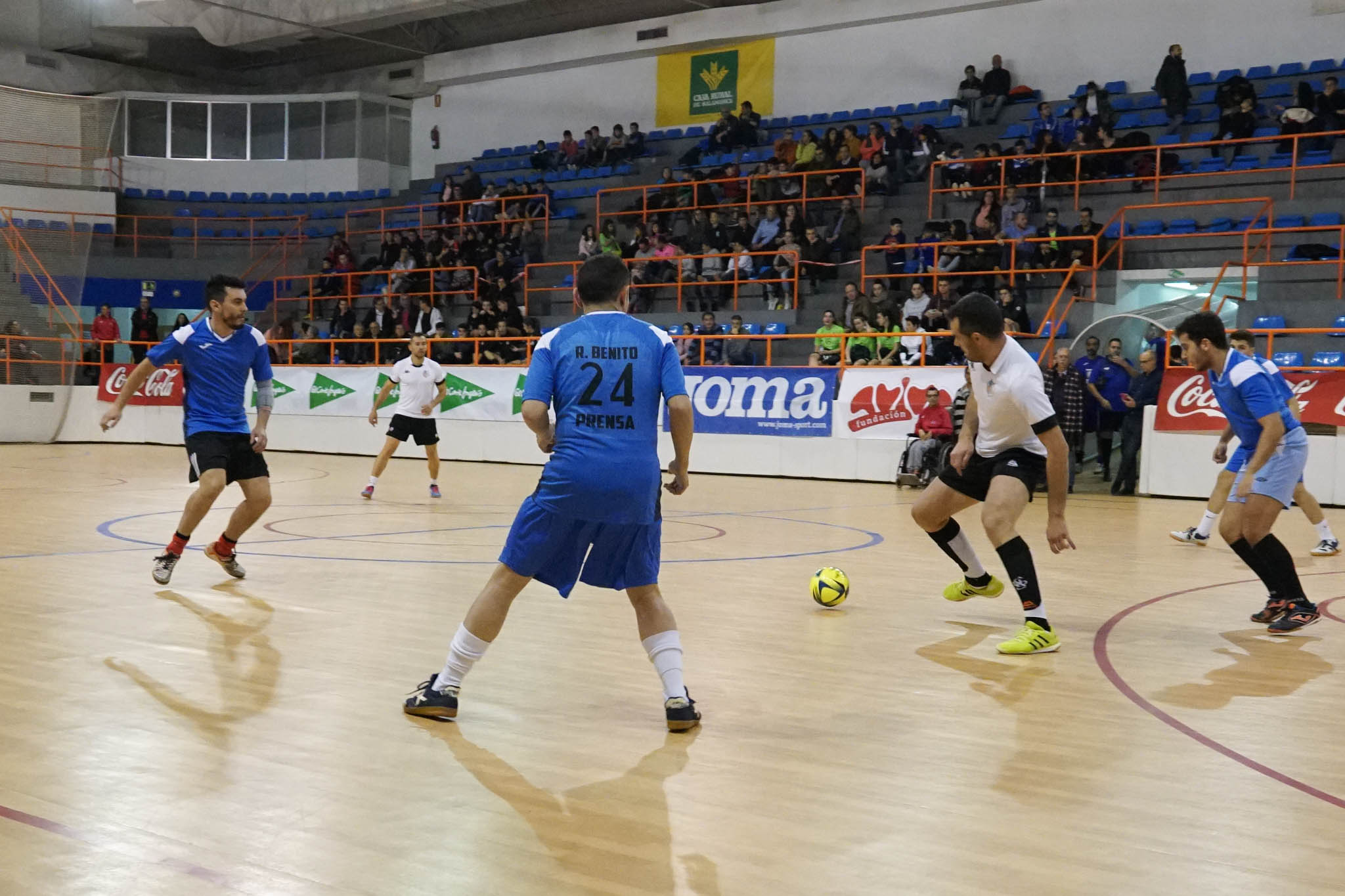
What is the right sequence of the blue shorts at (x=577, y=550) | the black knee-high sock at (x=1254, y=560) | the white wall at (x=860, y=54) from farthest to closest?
1. the white wall at (x=860, y=54)
2. the black knee-high sock at (x=1254, y=560)
3. the blue shorts at (x=577, y=550)

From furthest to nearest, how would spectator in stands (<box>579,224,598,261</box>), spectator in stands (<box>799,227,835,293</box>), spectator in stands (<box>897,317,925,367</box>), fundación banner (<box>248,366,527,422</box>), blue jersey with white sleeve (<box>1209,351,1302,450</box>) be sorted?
1. spectator in stands (<box>579,224,598,261</box>)
2. spectator in stands (<box>799,227,835,293</box>)
3. fundación banner (<box>248,366,527,422</box>)
4. spectator in stands (<box>897,317,925,367</box>)
5. blue jersey with white sleeve (<box>1209,351,1302,450</box>)

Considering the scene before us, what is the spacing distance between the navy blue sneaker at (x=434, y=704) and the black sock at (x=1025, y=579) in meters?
3.13

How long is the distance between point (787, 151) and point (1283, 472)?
19.6m

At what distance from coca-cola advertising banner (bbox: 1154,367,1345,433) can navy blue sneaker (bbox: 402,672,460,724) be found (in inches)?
501

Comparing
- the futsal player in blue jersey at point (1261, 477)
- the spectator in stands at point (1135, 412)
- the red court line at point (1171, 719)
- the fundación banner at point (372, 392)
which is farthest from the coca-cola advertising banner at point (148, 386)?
the futsal player in blue jersey at point (1261, 477)

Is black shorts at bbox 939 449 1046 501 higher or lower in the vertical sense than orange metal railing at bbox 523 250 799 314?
lower

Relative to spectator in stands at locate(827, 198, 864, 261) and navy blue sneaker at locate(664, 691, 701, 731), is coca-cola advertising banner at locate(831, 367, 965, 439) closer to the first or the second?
spectator in stands at locate(827, 198, 864, 261)

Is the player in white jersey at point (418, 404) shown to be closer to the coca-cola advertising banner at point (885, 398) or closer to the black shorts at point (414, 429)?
the black shorts at point (414, 429)

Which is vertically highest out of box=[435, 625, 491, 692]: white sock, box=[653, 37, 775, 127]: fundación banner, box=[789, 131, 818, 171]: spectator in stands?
box=[653, 37, 775, 127]: fundación banner

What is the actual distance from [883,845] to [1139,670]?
309cm

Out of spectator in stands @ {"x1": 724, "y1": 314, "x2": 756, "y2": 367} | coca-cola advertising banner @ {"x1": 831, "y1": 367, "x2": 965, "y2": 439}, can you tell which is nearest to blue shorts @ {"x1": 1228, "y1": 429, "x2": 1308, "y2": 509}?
coca-cola advertising banner @ {"x1": 831, "y1": 367, "x2": 965, "y2": 439}

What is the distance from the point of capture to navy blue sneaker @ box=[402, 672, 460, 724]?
16.8 feet

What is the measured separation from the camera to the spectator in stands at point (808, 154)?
84.8 feet

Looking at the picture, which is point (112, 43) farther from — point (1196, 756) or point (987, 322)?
point (1196, 756)
